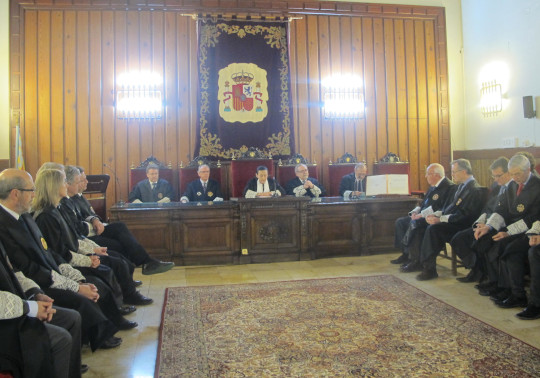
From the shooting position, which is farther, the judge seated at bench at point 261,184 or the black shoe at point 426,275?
the judge seated at bench at point 261,184

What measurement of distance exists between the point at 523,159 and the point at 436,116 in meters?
4.36

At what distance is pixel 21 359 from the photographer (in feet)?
6.07

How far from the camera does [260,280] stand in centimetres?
454

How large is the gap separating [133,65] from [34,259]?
5.33 meters

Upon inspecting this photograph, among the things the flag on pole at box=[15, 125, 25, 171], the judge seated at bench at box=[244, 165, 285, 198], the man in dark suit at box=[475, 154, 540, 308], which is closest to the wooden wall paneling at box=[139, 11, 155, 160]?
the flag on pole at box=[15, 125, 25, 171]

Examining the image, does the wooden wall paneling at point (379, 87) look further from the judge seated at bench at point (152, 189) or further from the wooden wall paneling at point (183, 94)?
the judge seated at bench at point (152, 189)

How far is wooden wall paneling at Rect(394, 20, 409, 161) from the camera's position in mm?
7809

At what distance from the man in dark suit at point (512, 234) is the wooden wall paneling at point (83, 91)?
5625 mm

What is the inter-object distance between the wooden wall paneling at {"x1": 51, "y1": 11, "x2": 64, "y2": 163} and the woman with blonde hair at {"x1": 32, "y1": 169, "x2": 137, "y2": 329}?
4274 mm

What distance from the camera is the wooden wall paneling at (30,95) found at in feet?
22.4

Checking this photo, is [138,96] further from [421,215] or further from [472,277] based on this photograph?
[472,277]

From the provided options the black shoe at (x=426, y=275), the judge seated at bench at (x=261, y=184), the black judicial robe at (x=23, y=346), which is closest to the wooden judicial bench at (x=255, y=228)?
the judge seated at bench at (x=261, y=184)

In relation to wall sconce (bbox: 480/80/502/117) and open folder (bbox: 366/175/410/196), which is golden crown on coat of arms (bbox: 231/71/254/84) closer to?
open folder (bbox: 366/175/410/196)

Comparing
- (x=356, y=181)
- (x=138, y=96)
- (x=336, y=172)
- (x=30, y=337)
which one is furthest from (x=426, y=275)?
(x=138, y=96)
